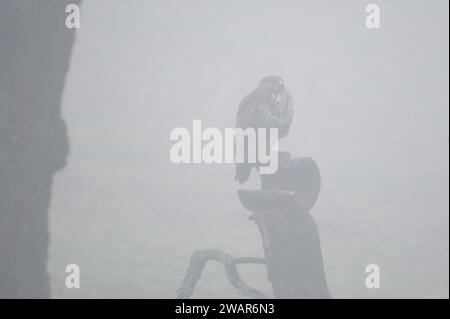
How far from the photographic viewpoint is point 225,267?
315 centimetres

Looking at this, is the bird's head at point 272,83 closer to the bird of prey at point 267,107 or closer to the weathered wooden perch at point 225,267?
the bird of prey at point 267,107

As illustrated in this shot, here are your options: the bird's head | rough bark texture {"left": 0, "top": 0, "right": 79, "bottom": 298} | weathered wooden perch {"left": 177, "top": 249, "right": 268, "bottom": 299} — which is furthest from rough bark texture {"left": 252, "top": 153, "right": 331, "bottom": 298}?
rough bark texture {"left": 0, "top": 0, "right": 79, "bottom": 298}

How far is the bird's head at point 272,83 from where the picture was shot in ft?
10.5

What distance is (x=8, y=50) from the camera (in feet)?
10.6

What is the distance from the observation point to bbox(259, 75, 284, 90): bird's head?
3193 mm

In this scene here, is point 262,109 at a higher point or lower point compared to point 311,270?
higher

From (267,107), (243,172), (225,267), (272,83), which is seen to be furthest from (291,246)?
(272,83)

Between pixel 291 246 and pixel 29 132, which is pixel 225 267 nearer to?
pixel 291 246

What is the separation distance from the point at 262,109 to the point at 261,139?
168mm

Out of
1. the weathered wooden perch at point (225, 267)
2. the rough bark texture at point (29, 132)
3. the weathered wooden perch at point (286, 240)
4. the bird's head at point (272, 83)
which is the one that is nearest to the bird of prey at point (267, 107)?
the bird's head at point (272, 83)

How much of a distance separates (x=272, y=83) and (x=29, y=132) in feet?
4.46

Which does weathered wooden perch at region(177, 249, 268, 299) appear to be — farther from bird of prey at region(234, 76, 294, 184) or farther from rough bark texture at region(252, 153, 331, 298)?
bird of prey at region(234, 76, 294, 184)
